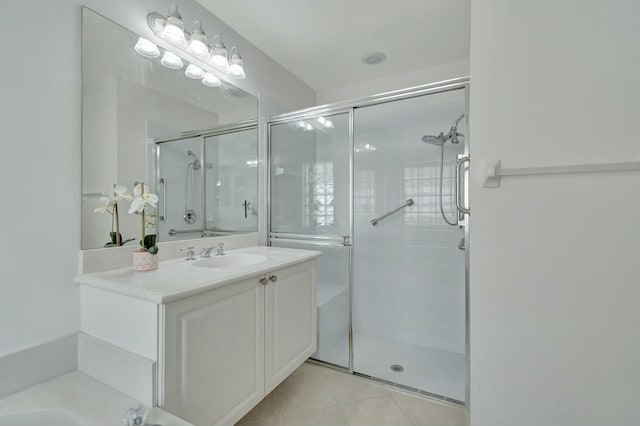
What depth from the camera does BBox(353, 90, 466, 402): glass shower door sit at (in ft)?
7.27

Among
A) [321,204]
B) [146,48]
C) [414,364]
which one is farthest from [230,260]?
[414,364]

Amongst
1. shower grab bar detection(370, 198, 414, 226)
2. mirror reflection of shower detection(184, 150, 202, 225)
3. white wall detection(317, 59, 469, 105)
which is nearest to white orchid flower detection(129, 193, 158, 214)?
mirror reflection of shower detection(184, 150, 202, 225)

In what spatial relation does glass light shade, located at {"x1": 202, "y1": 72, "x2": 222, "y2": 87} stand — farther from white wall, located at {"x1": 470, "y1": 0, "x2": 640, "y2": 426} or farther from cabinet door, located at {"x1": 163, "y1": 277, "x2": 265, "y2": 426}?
white wall, located at {"x1": 470, "y1": 0, "x2": 640, "y2": 426}

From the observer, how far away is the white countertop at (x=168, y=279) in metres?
0.96

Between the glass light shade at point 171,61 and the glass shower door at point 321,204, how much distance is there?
832mm

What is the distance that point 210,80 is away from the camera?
71.2 inches

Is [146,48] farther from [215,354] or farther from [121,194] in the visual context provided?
[215,354]

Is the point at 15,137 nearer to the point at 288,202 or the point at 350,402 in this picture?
the point at 288,202

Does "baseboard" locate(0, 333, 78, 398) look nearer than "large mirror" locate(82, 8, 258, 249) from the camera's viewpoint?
Yes

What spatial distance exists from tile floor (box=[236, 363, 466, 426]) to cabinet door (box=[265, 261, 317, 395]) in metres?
0.25

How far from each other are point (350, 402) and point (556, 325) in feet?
3.97

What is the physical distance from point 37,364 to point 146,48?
5.00ft

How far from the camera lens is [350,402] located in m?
1.67

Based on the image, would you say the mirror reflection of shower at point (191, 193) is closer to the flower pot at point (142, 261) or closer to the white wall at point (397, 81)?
the flower pot at point (142, 261)
